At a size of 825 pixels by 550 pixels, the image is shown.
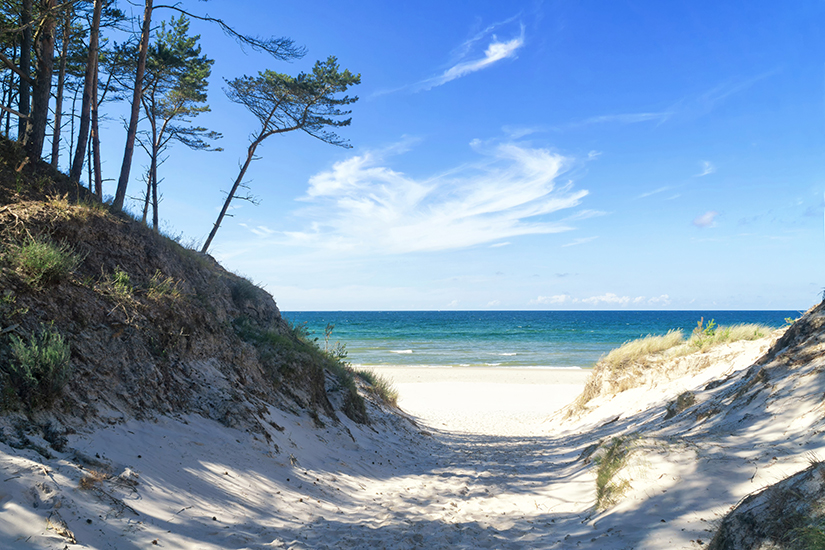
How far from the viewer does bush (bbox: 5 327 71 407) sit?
4254mm

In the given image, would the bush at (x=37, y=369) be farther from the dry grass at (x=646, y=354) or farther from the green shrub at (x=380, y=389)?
the dry grass at (x=646, y=354)

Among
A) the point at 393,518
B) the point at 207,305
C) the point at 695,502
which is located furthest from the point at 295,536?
the point at 207,305

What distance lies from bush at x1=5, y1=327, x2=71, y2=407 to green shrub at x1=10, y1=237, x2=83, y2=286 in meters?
1.13

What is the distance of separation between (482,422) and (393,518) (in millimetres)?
9867

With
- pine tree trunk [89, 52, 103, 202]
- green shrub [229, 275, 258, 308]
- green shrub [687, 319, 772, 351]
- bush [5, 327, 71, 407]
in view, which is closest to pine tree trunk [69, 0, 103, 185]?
pine tree trunk [89, 52, 103, 202]

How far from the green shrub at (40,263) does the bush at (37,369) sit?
1132 mm

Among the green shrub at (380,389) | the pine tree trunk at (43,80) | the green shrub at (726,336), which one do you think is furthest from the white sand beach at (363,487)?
the pine tree trunk at (43,80)

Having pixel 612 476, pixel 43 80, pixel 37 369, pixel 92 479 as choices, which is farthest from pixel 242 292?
pixel 612 476

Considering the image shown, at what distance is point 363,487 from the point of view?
6.30m

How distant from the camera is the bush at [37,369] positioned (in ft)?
14.0

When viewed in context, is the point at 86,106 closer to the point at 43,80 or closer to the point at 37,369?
the point at 43,80

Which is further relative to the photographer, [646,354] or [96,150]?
[646,354]

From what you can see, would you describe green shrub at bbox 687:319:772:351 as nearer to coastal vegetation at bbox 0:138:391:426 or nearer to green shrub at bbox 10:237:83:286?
coastal vegetation at bbox 0:138:391:426

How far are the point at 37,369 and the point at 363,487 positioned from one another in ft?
13.6
